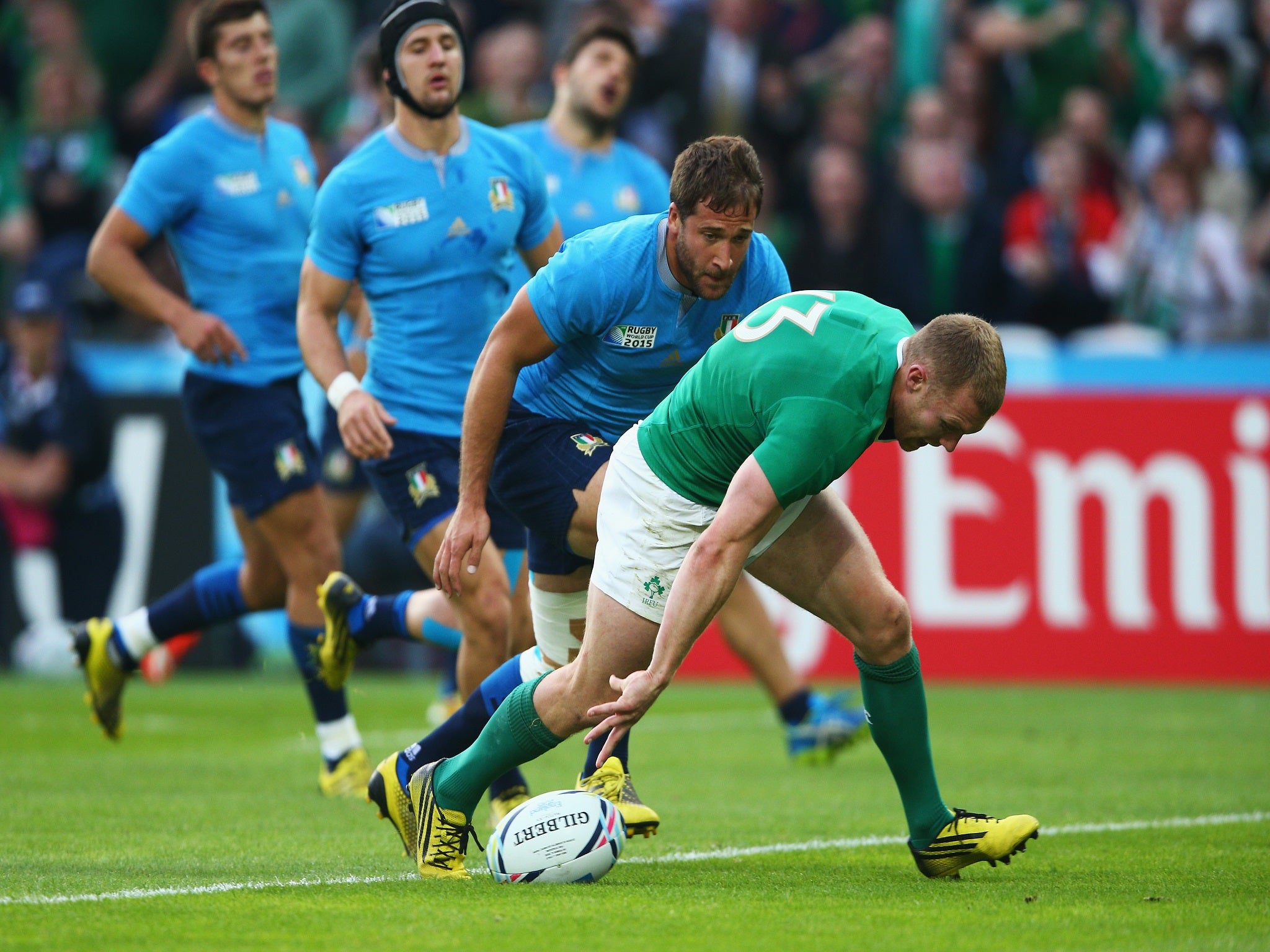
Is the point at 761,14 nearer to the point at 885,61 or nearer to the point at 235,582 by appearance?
the point at 885,61

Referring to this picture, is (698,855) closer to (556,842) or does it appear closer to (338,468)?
(556,842)

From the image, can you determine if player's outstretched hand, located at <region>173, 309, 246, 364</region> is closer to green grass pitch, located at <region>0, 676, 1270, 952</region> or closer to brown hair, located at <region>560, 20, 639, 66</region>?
green grass pitch, located at <region>0, 676, 1270, 952</region>

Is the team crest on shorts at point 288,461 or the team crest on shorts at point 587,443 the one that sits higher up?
the team crest on shorts at point 587,443

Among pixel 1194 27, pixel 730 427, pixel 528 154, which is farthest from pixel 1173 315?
pixel 730 427

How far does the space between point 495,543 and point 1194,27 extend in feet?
34.4

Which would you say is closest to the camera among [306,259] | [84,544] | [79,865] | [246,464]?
[79,865]

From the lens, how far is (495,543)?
7023 millimetres

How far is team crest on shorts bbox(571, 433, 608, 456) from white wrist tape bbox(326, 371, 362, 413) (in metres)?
1.00

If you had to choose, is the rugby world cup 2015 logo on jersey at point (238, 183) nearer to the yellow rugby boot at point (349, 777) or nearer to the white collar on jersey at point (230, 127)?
the white collar on jersey at point (230, 127)

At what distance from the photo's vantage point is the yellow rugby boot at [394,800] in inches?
220

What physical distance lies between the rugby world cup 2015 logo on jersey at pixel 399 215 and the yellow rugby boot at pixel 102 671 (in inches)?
106

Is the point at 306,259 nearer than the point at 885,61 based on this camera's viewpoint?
Yes

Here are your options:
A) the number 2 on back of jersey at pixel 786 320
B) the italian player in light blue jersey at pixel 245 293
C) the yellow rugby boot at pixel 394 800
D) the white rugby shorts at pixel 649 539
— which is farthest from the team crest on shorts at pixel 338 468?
the number 2 on back of jersey at pixel 786 320

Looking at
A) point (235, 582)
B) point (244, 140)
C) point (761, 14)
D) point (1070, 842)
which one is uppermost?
point (761, 14)
